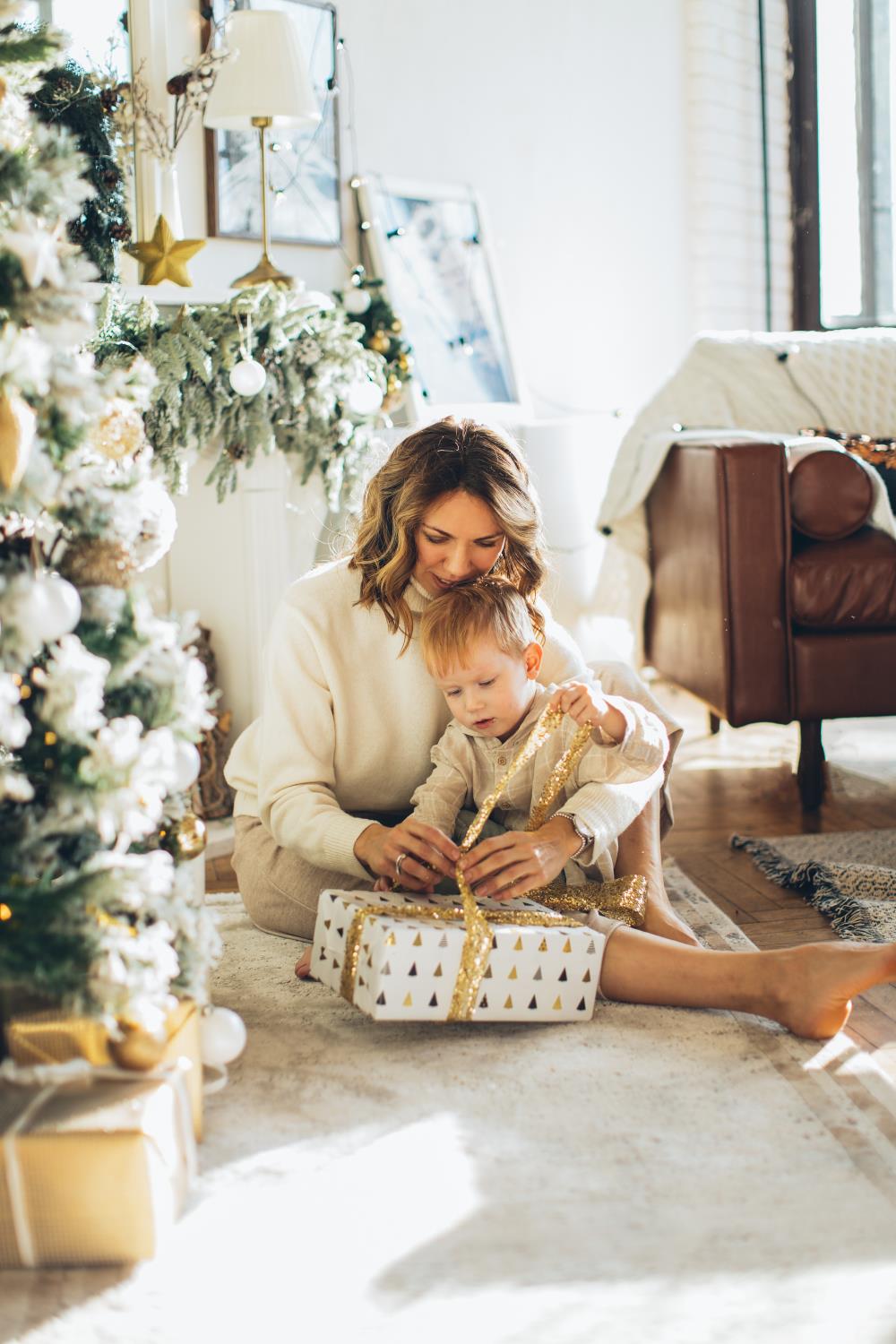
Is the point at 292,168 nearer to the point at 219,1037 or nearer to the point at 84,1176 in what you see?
the point at 219,1037

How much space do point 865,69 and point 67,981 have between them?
431 centimetres

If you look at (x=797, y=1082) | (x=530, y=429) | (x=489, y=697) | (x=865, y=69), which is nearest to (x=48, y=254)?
(x=489, y=697)

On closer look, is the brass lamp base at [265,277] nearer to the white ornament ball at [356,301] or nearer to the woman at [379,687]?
the white ornament ball at [356,301]

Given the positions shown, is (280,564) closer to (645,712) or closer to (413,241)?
(645,712)

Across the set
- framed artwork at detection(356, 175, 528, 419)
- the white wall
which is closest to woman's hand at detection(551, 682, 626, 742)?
framed artwork at detection(356, 175, 528, 419)

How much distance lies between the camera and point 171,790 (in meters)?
1.31

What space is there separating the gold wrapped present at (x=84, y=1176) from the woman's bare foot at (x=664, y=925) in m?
0.78

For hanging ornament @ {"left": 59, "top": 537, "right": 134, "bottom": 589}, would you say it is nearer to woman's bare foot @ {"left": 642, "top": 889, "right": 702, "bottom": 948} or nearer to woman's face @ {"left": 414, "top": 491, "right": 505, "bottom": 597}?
woman's face @ {"left": 414, "top": 491, "right": 505, "bottom": 597}

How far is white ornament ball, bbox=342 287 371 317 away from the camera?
10.1ft

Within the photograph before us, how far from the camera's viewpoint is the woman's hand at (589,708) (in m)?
1.65

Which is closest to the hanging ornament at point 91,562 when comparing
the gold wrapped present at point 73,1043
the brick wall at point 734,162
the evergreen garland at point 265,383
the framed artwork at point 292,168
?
the gold wrapped present at point 73,1043

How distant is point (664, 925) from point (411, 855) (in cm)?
35

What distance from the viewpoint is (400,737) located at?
6.38 feet

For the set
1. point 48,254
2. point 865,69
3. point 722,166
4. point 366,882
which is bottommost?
point 366,882
